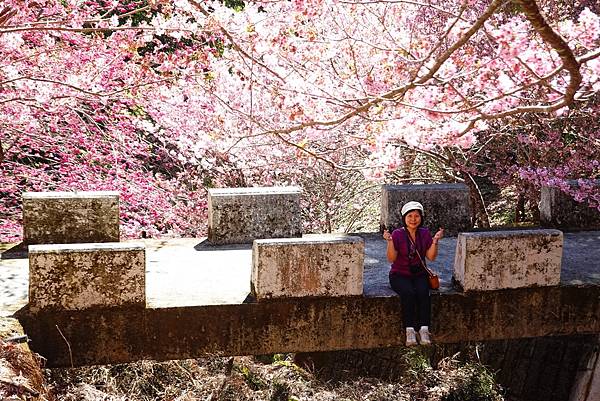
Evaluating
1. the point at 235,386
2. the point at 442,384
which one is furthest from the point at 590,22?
the point at 235,386

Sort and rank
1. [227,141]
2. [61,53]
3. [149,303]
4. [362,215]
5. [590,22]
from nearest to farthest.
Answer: [590,22] < [149,303] < [61,53] < [227,141] < [362,215]

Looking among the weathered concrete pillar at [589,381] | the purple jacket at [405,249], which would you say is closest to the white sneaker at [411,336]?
the purple jacket at [405,249]

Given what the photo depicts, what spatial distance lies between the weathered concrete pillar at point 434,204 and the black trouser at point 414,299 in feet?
7.33

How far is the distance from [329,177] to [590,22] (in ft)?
23.0

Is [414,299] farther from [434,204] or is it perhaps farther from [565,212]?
[565,212]

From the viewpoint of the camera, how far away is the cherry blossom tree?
26.6ft

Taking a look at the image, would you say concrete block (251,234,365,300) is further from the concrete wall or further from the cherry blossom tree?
the cherry blossom tree

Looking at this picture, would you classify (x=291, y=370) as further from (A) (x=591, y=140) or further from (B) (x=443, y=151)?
(A) (x=591, y=140)

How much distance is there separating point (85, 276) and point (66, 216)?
205 centimetres

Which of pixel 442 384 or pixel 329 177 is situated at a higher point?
pixel 329 177

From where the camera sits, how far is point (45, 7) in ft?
29.4

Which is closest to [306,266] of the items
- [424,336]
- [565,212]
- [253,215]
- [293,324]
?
[293,324]

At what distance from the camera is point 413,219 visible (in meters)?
6.89

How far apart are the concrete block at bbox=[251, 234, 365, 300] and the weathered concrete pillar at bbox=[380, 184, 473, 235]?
2412 millimetres
